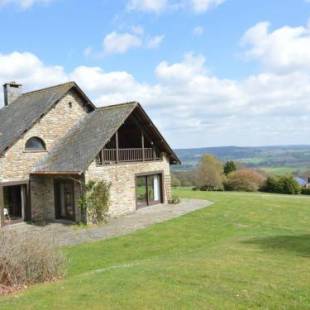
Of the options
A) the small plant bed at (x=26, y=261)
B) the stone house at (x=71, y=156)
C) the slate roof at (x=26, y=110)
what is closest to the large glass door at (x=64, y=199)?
the stone house at (x=71, y=156)

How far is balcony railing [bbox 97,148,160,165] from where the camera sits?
20.6m

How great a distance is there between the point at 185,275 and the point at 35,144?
14.9 m

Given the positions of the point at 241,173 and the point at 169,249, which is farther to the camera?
the point at 241,173

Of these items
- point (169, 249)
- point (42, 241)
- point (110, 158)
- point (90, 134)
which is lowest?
point (169, 249)

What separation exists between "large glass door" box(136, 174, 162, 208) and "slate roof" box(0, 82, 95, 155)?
553 cm

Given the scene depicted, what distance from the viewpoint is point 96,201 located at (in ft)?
63.5

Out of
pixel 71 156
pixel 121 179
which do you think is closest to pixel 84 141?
pixel 71 156

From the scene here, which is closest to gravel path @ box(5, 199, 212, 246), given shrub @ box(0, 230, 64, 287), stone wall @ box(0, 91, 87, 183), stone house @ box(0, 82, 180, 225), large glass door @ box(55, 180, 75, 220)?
stone house @ box(0, 82, 180, 225)

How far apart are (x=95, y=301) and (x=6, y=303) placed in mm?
1713

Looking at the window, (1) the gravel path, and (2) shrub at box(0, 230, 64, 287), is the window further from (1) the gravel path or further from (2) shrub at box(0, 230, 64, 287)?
(2) shrub at box(0, 230, 64, 287)

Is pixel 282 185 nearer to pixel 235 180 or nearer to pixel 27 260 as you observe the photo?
pixel 235 180

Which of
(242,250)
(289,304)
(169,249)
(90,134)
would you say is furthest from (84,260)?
(90,134)

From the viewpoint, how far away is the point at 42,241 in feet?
32.3

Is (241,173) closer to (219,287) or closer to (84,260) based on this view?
(84,260)
